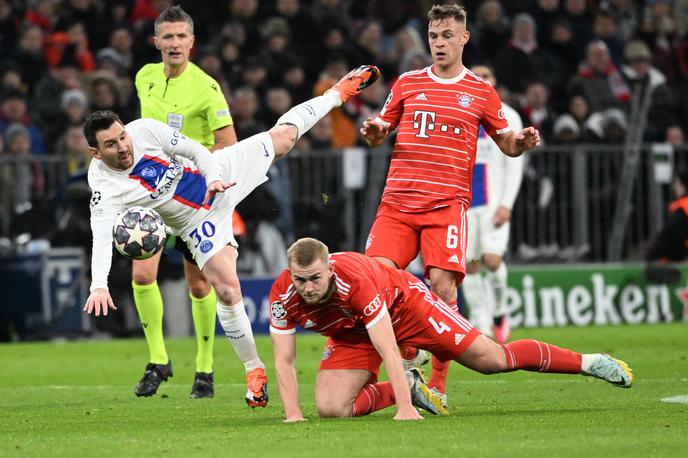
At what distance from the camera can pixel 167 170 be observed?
988cm

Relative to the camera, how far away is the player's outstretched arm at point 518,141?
383 inches

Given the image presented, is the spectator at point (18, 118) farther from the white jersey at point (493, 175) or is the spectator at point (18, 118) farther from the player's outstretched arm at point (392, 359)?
the player's outstretched arm at point (392, 359)

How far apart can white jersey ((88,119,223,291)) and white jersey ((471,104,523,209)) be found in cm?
501

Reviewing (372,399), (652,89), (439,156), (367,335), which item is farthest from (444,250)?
(652,89)

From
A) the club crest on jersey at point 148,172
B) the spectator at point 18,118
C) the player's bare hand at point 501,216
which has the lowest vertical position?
the player's bare hand at point 501,216

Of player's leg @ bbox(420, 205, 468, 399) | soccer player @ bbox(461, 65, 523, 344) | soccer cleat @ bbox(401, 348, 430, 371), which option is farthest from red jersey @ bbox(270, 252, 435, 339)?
soccer player @ bbox(461, 65, 523, 344)

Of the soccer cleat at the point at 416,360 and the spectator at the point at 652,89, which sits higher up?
the spectator at the point at 652,89

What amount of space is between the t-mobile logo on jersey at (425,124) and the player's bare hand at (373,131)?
215mm

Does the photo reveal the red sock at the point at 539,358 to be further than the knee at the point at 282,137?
No

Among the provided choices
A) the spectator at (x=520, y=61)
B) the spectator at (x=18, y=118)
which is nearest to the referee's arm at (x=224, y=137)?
the spectator at (x=18, y=118)

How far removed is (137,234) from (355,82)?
2440mm

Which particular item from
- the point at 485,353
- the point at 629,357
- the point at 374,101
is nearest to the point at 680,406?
the point at 485,353

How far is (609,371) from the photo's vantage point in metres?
9.03

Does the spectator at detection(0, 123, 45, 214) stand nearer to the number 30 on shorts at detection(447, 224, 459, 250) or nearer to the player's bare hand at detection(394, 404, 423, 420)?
the number 30 on shorts at detection(447, 224, 459, 250)
